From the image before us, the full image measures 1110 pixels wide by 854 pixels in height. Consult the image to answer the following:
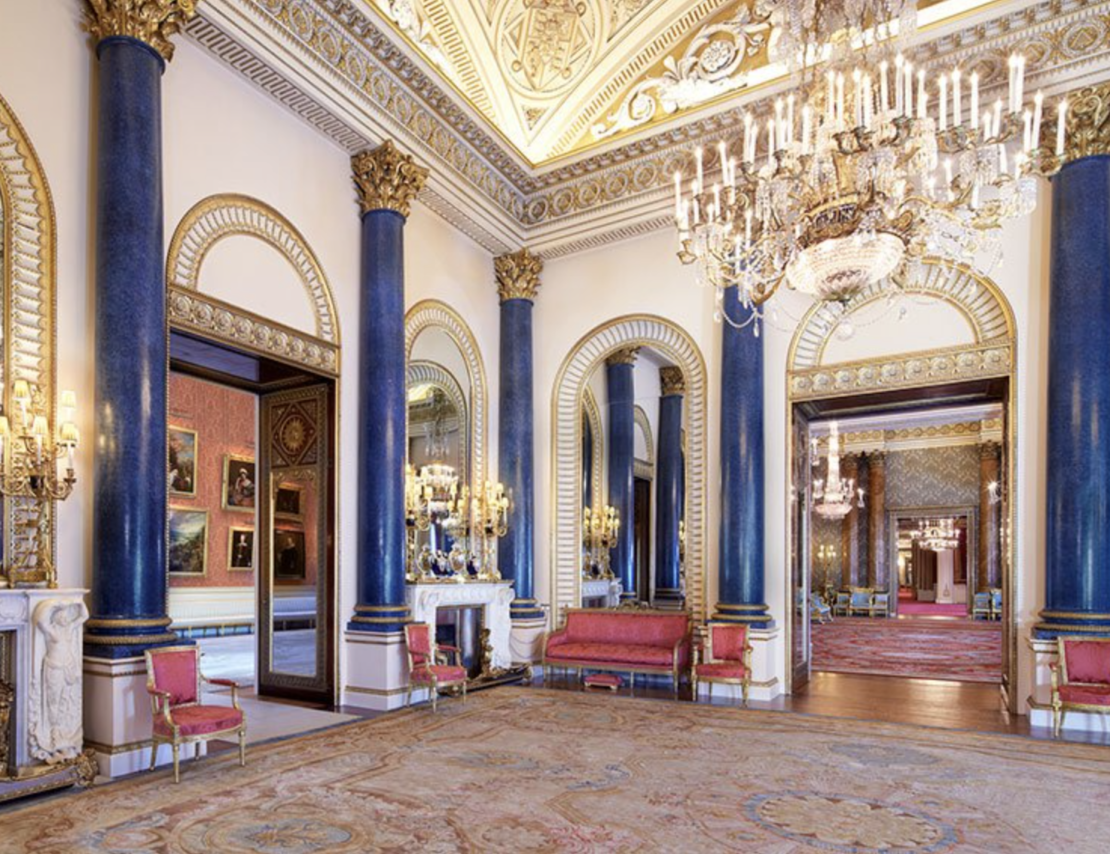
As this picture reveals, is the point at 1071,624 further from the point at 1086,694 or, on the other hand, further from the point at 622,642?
the point at 622,642

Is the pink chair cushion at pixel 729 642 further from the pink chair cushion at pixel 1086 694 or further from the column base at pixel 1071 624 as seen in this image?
the pink chair cushion at pixel 1086 694

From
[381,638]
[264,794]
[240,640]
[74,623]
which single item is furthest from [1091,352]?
[240,640]

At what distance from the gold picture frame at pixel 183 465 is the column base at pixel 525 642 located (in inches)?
204

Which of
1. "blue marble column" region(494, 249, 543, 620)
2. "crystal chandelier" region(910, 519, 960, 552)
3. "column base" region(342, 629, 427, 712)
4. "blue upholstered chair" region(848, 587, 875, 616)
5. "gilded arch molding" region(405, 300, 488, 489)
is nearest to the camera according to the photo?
"column base" region(342, 629, 427, 712)

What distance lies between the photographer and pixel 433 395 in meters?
10.2

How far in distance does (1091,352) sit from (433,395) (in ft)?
22.9

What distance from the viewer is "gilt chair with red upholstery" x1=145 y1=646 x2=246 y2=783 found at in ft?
16.7

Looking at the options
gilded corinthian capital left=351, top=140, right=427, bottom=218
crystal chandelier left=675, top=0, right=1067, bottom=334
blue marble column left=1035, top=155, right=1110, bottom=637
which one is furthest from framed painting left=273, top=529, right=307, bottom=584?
blue marble column left=1035, top=155, right=1110, bottom=637

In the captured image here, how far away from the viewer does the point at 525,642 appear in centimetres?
1007

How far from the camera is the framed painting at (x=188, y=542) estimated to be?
37.3 feet

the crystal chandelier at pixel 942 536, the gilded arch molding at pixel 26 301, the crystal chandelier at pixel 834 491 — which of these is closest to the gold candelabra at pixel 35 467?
the gilded arch molding at pixel 26 301

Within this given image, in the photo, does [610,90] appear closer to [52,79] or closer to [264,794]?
[52,79]

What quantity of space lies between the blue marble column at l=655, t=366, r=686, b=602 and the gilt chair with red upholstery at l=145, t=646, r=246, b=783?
9577mm

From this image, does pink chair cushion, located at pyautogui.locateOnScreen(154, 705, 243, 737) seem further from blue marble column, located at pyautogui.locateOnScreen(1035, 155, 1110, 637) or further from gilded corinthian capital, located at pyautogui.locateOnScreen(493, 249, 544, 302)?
blue marble column, located at pyautogui.locateOnScreen(1035, 155, 1110, 637)
